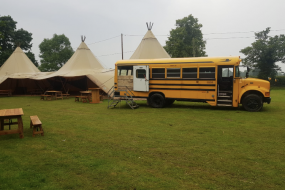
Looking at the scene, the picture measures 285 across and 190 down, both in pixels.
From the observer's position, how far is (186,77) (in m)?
11.6

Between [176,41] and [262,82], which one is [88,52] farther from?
[176,41]

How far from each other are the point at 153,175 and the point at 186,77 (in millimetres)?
8366

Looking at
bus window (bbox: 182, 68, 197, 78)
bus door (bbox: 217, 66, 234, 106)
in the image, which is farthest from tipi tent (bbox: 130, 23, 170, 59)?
bus door (bbox: 217, 66, 234, 106)

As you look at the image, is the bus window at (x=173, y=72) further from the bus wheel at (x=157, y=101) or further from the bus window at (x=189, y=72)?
the bus wheel at (x=157, y=101)

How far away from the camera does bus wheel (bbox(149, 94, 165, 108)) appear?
40.7 feet

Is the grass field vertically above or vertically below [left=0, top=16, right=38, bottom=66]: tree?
below

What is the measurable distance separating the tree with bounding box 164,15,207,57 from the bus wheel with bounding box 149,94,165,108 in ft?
86.2

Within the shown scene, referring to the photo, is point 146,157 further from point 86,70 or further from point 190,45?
point 190,45

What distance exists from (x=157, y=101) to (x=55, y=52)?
147 feet

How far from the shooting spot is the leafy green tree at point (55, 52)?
4828 centimetres

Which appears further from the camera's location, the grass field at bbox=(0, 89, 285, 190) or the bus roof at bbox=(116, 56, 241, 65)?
the bus roof at bbox=(116, 56, 241, 65)

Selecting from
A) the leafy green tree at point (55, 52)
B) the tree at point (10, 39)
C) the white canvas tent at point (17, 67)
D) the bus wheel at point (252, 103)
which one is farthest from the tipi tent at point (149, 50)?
the leafy green tree at point (55, 52)

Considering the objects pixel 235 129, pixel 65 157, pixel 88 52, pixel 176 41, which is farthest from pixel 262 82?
pixel 176 41

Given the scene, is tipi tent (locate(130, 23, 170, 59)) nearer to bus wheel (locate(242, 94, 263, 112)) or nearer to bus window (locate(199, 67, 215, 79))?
bus window (locate(199, 67, 215, 79))
